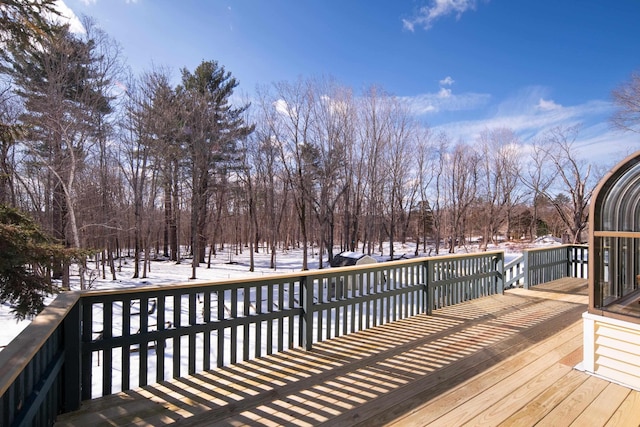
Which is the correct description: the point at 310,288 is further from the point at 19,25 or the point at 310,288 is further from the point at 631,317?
the point at 19,25

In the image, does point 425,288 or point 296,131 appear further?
point 296,131

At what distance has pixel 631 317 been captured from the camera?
2.68m

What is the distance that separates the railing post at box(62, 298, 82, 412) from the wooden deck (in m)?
0.10

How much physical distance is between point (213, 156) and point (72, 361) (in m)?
17.9

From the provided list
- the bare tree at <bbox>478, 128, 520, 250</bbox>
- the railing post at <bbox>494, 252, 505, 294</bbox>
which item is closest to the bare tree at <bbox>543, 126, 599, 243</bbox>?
the bare tree at <bbox>478, 128, 520, 250</bbox>

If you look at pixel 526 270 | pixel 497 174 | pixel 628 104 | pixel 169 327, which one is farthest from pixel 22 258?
pixel 497 174

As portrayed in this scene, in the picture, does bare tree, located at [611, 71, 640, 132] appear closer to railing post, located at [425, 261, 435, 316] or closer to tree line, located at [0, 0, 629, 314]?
tree line, located at [0, 0, 629, 314]

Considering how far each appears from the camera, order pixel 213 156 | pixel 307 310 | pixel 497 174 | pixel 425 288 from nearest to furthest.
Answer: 1. pixel 307 310
2. pixel 425 288
3. pixel 213 156
4. pixel 497 174

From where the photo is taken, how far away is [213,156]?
18781 millimetres

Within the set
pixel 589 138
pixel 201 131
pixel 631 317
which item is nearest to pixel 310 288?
pixel 631 317

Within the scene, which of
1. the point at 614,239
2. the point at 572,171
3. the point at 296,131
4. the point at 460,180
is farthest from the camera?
the point at 460,180

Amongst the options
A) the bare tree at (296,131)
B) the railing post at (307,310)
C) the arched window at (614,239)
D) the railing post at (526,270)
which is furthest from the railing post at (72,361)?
the bare tree at (296,131)

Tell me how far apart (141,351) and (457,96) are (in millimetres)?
18073

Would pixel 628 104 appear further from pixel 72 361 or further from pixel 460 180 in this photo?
pixel 72 361
